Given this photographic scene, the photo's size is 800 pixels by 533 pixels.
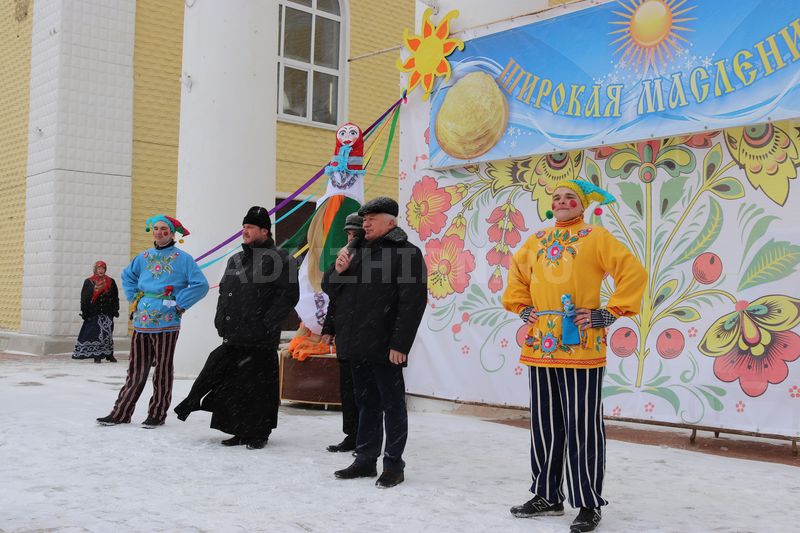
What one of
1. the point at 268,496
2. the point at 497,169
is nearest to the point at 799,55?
the point at 497,169

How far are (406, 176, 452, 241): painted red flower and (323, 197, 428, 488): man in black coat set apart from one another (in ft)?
9.48

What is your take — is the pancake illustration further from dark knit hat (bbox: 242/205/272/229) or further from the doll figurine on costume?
dark knit hat (bbox: 242/205/272/229)

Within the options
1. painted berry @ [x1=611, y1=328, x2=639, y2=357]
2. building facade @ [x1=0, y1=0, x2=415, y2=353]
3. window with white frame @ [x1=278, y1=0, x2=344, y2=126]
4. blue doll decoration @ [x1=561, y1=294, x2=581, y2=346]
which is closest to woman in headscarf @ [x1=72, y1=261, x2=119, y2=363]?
building facade @ [x1=0, y1=0, x2=415, y2=353]

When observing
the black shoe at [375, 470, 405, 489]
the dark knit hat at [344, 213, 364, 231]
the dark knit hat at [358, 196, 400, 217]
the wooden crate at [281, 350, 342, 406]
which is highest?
the dark knit hat at [358, 196, 400, 217]

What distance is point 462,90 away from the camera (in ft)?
26.7

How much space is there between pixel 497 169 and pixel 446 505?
3.91 metres

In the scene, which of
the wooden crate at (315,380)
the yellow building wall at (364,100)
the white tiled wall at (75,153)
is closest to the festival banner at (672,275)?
the wooden crate at (315,380)

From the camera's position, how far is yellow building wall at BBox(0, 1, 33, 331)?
50.8 feet

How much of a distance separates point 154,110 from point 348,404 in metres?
10.5

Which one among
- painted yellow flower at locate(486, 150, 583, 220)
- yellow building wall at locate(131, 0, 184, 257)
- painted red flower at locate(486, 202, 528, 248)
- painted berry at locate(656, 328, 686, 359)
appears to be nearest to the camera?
painted berry at locate(656, 328, 686, 359)

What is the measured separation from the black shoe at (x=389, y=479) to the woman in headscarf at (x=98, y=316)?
361 inches

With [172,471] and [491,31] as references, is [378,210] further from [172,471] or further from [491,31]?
[491,31]

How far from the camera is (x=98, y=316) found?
13.6m

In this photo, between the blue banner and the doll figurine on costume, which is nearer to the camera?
the blue banner
